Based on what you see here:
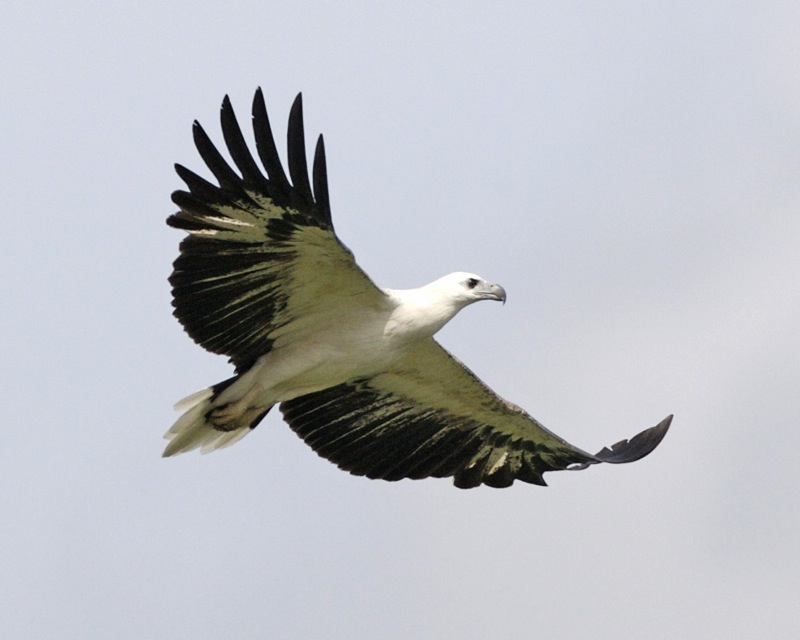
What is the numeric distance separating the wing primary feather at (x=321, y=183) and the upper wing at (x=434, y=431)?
299 centimetres

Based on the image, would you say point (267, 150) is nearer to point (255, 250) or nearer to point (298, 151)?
point (298, 151)

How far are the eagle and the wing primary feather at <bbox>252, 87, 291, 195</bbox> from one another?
0.05 feet

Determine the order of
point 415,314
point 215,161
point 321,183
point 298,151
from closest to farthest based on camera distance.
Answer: point 298,151 → point 321,183 → point 215,161 → point 415,314

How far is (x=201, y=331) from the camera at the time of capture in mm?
17609

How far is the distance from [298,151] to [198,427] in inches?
152

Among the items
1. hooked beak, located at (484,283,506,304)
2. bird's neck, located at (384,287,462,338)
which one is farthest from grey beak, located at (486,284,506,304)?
bird's neck, located at (384,287,462,338)

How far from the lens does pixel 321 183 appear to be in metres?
16.1

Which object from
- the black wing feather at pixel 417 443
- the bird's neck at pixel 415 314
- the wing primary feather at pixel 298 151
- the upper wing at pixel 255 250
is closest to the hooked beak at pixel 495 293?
the bird's neck at pixel 415 314

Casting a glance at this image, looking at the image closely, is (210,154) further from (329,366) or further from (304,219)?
(329,366)

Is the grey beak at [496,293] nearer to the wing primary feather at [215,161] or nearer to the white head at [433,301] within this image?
the white head at [433,301]

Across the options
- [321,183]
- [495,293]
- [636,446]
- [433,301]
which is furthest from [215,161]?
[636,446]

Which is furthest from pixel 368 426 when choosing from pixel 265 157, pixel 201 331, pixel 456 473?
pixel 265 157

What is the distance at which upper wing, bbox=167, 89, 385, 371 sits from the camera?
634 inches

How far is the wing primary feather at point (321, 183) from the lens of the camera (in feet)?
51.8
